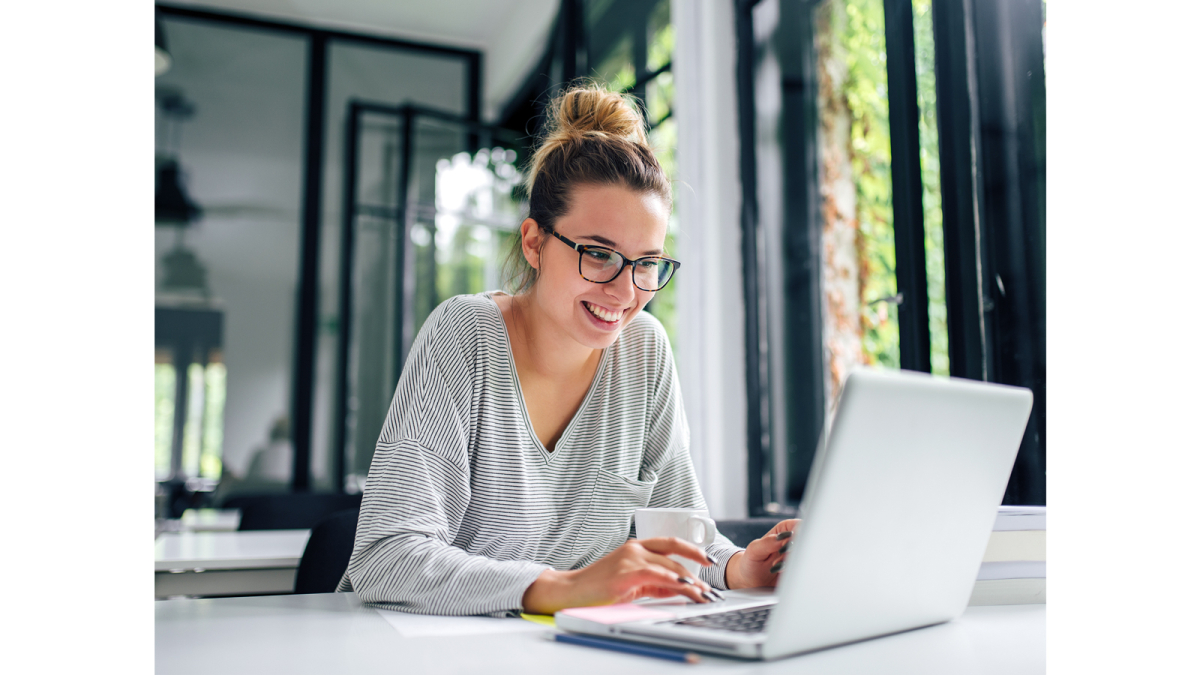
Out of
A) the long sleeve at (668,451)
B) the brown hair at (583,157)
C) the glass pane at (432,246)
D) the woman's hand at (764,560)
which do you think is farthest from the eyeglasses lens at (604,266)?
the glass pane at (432,246)

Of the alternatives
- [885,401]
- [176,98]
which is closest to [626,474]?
[885,401]

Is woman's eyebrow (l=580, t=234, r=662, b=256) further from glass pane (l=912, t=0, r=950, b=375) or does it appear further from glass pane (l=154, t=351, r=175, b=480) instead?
glass pane (l=154, t=351, r=175, b=480)

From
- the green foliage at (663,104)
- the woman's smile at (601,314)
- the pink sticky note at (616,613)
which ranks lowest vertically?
the pink sticky note at (616,613)

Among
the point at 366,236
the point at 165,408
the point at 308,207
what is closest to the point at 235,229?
the point at 308,207

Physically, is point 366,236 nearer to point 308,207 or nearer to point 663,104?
point 308,207

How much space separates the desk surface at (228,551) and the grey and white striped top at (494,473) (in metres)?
0.51

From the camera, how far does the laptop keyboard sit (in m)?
0.74

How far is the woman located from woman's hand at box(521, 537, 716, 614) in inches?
1.5

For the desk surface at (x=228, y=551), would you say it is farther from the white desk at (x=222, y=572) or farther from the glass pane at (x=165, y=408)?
the glass pane at (x=165, y=408)

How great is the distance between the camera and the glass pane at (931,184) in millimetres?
2109

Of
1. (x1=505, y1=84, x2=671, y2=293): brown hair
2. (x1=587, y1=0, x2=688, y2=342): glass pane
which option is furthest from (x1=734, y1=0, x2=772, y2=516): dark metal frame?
(x1=505, y1=84, x2=671, y2=293): brown hair

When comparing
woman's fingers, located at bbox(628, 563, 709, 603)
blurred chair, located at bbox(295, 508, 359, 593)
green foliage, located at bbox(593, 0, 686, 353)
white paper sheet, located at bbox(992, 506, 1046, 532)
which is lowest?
blurred chair, located at bbox(295, 508, 359, 593)
